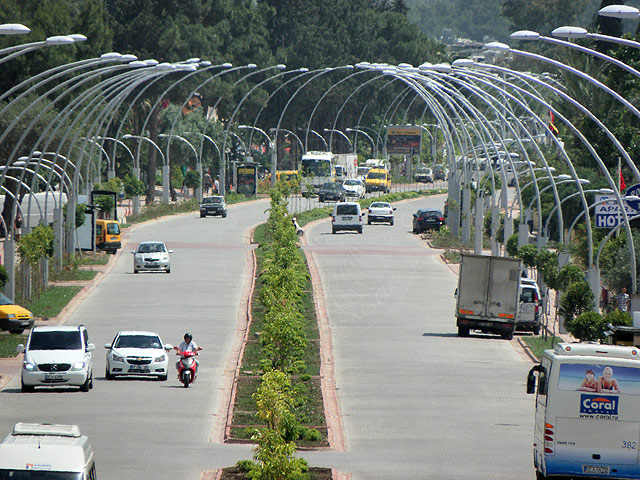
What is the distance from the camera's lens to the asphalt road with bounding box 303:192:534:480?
22.0m

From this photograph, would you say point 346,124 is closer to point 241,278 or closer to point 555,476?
point 241,278

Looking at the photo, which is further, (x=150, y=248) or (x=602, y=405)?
(x=150, y=248)

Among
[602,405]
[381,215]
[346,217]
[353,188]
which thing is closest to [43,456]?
[602,405]

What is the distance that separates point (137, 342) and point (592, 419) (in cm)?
1437

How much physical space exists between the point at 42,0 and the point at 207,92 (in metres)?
38.8

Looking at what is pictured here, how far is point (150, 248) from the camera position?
58875 mm

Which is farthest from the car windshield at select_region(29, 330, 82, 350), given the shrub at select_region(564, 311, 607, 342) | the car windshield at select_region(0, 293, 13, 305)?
the shrub at select_region(564, 311, 607, 342)

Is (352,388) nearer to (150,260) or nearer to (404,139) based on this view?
(150,260)

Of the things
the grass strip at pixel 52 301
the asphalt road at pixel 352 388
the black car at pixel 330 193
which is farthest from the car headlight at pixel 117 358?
the black car at pixel 330 193

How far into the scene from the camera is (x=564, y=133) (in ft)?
315

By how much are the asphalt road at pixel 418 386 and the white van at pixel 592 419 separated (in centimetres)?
101

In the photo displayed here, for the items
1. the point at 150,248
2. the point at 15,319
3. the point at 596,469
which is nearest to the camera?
the point at 596,469

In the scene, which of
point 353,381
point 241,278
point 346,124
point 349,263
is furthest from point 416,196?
point 353,381

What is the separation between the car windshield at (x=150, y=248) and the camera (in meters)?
58.7
